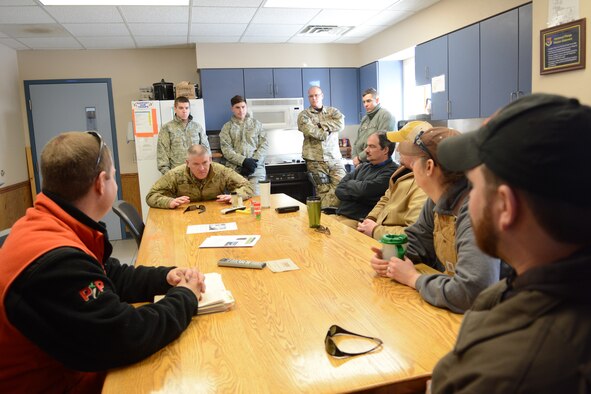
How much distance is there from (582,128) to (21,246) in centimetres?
118

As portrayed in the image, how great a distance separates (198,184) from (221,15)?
2.06 m

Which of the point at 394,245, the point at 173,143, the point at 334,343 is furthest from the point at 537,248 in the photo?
the point at 173,143

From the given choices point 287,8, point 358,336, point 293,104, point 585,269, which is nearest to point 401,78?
point 293,104

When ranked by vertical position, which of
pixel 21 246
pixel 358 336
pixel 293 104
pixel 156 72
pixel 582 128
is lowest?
pixel 358 336

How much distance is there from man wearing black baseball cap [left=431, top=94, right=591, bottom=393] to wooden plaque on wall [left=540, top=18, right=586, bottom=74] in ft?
9.65

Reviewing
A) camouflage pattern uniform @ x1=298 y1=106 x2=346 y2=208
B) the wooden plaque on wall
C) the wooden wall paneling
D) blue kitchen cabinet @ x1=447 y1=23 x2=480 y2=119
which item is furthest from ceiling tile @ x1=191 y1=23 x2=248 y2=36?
the wooden plaque on wall

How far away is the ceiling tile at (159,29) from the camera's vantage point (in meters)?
5.01

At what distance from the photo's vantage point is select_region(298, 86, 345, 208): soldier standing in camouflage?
5.45 meters

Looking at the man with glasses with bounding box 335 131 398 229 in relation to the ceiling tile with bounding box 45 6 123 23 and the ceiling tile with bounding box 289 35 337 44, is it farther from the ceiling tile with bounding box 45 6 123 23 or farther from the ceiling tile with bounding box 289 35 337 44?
the ceiling tile with bounding box 289 35 337 44

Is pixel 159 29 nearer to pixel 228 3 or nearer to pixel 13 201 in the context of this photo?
pixel 228 3

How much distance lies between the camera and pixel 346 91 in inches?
263

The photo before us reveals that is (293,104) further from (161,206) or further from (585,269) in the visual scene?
(585,269)

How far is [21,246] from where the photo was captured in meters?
1.10

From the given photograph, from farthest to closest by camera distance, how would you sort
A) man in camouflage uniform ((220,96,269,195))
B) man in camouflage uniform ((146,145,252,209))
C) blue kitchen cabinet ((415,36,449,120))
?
man in camouflage uniform ((220,96,269,195))
blue kitchen cabinet ((415,36,449,120))
man in camouflage uniform ((146,145,252,209))
